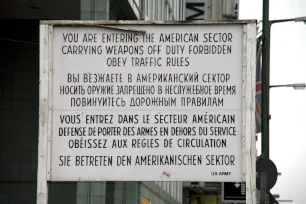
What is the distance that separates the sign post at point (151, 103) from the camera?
9430 mm

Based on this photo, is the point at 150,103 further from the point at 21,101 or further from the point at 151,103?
the point at 21,101

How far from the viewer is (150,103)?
9.52 metres

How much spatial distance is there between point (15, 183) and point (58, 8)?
508cm

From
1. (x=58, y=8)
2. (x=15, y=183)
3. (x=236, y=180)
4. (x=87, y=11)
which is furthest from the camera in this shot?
(x=15, y=183)

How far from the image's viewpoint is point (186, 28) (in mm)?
9641

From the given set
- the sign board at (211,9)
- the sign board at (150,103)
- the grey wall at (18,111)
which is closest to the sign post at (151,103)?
the sign board at (150,103)

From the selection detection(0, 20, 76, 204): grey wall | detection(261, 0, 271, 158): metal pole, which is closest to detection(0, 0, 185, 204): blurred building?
detection(0, 20, 76, 204): grey wall

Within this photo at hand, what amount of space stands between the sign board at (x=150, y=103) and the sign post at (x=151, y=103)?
1 centimetres

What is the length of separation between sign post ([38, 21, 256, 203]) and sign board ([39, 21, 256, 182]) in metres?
0.01

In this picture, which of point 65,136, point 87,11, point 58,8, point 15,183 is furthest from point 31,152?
point 65,136

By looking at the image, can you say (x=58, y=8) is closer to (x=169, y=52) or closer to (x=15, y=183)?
(x=15, y=183)

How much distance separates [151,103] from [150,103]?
0.04 feet

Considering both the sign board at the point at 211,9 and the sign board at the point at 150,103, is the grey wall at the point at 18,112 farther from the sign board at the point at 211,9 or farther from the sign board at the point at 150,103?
the sign board at the point at 211,9

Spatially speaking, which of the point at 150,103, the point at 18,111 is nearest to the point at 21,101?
the point at 18,111
